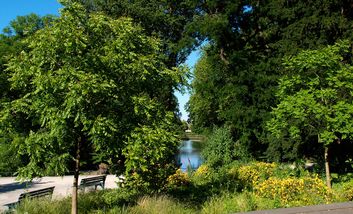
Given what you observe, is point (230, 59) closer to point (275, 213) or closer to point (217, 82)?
point (217, 82)

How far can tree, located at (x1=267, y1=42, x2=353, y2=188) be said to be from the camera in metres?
12.2

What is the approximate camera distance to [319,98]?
12938 mm

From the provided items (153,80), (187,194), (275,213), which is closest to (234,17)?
(187,194)

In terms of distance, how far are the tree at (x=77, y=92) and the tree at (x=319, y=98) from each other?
5.97m

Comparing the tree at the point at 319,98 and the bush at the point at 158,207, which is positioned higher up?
the tree at the point at 319,98

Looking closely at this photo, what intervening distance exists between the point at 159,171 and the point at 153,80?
4087mm

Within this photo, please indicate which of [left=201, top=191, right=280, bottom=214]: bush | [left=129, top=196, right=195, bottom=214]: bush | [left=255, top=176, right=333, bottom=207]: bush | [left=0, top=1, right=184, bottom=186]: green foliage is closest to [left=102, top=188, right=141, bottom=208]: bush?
[left=129, top=196, right=195, bottom=214]: bush

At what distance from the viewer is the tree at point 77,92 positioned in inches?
266

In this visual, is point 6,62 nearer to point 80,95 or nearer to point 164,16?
point 164,16

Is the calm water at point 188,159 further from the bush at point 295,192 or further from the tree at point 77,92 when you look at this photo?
the tree at point 77,92

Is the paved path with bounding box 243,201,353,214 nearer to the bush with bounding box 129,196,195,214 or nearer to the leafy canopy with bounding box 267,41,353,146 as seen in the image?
the bush with bounding box 129,196,195,214

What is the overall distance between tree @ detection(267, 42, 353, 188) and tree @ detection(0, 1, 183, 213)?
597 centimetres

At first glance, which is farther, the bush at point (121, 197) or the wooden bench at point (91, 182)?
the wooden bench at point (91, 182)

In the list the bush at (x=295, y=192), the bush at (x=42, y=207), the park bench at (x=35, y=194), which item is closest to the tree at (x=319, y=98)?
the bush at (x=295, y=192)
